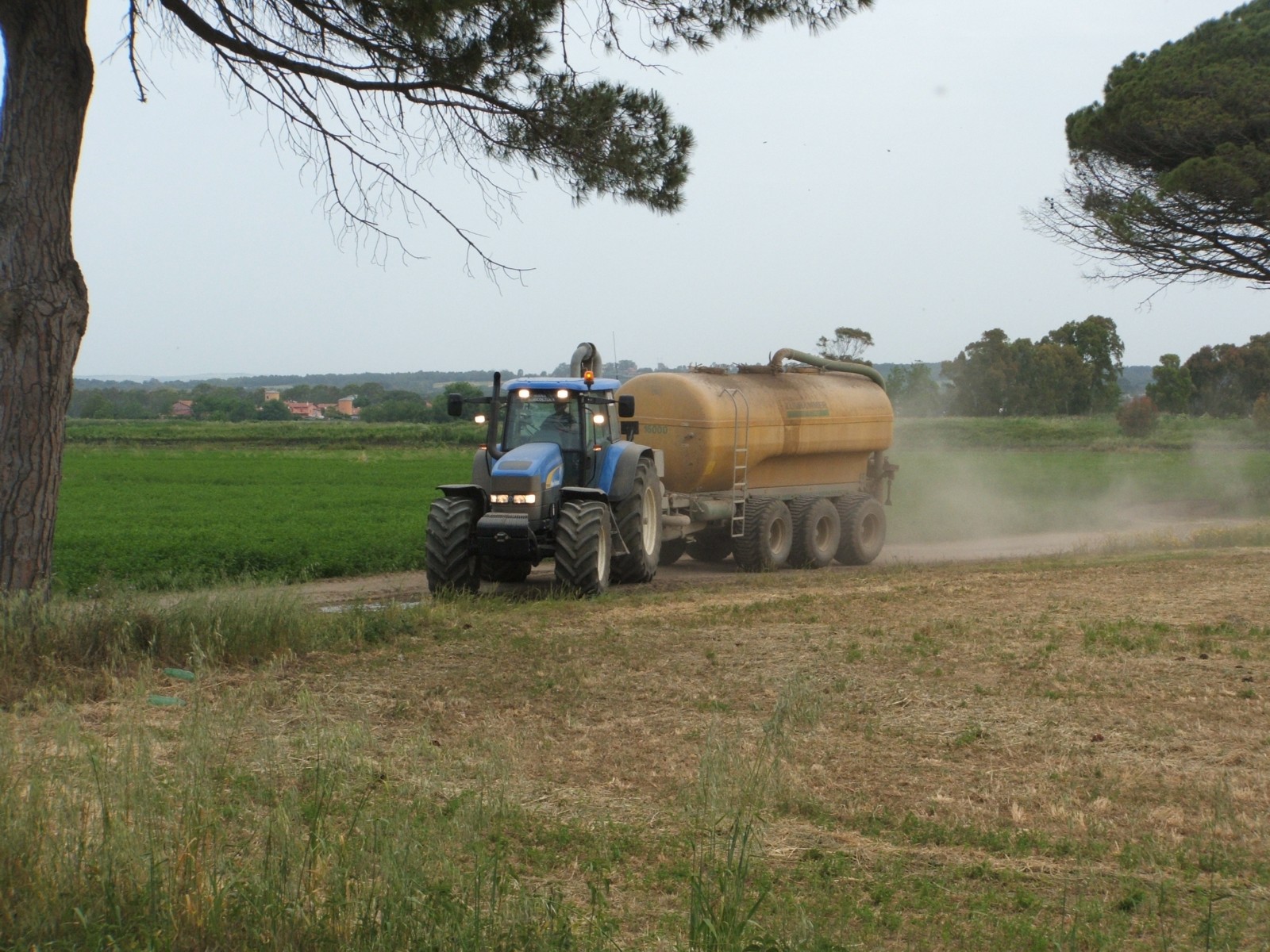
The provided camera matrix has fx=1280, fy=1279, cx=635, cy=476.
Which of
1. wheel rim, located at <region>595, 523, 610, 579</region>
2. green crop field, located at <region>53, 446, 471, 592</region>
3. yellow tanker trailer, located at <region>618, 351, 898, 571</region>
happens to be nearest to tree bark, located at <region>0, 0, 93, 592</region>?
green crop field, located at <region>53, 446, 471, 592</region>

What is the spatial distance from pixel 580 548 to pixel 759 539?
192 inches

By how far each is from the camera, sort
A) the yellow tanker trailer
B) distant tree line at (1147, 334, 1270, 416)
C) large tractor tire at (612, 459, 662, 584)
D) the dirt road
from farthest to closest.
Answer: distant tree line at (1147, 334, 1270, 416)
the yellow tanker trailer
the dirt road
large tractor tire at (612, 459, 662, 584)

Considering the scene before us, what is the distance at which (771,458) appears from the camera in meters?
18.3

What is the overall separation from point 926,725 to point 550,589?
21.9 ft

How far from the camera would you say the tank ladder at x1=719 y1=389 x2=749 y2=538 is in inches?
677

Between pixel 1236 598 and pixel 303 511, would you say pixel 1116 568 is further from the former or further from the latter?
pixel 303 511

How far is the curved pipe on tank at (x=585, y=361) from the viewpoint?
52.3 feet

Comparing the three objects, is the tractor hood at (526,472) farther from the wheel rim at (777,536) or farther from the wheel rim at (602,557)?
the wheel rim at (777,536)

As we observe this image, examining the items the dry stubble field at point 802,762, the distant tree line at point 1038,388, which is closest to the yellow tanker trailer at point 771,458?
the dry stubble field at point 802,762

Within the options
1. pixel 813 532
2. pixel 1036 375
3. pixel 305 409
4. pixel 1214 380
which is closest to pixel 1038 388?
pixel 1036 375

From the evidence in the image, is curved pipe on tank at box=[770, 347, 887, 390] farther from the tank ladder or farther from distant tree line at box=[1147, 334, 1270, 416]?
distant tree line at box=[1147, 334, 1270, 416]

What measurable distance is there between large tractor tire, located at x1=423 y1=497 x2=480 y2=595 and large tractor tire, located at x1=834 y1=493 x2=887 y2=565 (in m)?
7.79

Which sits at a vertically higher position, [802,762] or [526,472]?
[526,472]

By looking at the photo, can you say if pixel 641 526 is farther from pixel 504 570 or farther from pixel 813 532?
pixel 813 532
